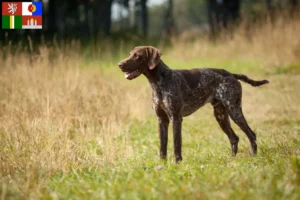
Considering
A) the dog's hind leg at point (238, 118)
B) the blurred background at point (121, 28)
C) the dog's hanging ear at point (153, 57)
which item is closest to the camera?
the dog's hanging ear at point (153, 57)

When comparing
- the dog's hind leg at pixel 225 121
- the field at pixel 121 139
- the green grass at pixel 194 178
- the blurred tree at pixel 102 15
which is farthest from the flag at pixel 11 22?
the blurred tree at pixel 102 15

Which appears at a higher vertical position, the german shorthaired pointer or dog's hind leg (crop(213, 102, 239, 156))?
the german shorthaired pointer

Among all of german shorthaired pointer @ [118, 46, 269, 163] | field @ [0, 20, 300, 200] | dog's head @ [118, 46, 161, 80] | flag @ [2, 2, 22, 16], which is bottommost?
field @ [0, 20, 300, 200]

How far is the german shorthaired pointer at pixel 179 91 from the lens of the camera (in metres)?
5.64

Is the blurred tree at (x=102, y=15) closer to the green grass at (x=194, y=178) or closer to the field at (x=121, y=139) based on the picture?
the field at (x=121, y=139)

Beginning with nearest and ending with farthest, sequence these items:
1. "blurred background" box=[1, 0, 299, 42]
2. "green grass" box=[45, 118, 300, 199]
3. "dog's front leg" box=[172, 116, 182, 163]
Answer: "green grass" box=[45, 118, 300, 199] → "dog's front leg" box=[172, 116, 182, 163] → "blurred background" box=[1, 0, 299, 42]

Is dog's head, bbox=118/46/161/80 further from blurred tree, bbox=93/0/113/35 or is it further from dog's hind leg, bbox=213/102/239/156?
blurred tree, bbox=93/0/113/35

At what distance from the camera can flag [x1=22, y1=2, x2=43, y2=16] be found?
30.2 feet

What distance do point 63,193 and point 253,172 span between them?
1.80 metres

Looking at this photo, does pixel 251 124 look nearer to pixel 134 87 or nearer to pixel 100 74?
pixel 100 74

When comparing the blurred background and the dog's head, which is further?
the blurred background

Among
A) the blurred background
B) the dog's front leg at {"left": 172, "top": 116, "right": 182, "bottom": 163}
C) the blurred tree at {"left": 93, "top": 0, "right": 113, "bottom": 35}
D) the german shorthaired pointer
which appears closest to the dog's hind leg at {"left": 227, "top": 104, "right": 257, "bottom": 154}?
the german shorthaired pointer

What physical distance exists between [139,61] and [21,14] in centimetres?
445

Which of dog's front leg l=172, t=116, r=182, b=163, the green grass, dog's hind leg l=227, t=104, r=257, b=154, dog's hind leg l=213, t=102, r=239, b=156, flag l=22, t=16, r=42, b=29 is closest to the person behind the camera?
the green grass
